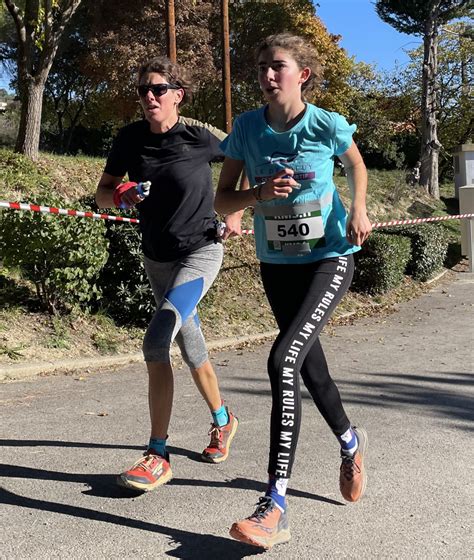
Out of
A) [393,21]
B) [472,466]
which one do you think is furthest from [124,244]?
[393,21]

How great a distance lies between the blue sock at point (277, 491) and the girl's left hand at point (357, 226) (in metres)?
1.12

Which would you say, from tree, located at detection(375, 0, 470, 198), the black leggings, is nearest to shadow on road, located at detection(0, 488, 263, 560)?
the black leggings

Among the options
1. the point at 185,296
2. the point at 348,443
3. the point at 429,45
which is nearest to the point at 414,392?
the point at 348,443

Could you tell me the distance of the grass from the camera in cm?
736

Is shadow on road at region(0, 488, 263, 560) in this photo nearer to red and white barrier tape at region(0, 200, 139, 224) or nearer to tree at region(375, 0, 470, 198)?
red and white barrier tape at region(0, 200, 139, 224)

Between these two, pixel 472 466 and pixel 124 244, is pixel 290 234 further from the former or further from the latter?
pixel 124 244

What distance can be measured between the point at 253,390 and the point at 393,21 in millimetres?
24310

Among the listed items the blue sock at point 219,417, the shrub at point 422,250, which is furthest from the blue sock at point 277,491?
the shrub at point 422,250

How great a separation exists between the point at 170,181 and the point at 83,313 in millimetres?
4197

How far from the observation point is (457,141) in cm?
3562

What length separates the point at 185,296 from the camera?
4008mm

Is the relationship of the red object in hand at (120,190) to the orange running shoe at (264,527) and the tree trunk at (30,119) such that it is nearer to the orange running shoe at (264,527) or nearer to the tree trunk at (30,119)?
the orange running shoe at (264,527)

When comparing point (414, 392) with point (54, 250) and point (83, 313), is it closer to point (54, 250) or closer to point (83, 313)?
point (83, 313)

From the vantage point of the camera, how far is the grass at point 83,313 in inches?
290
